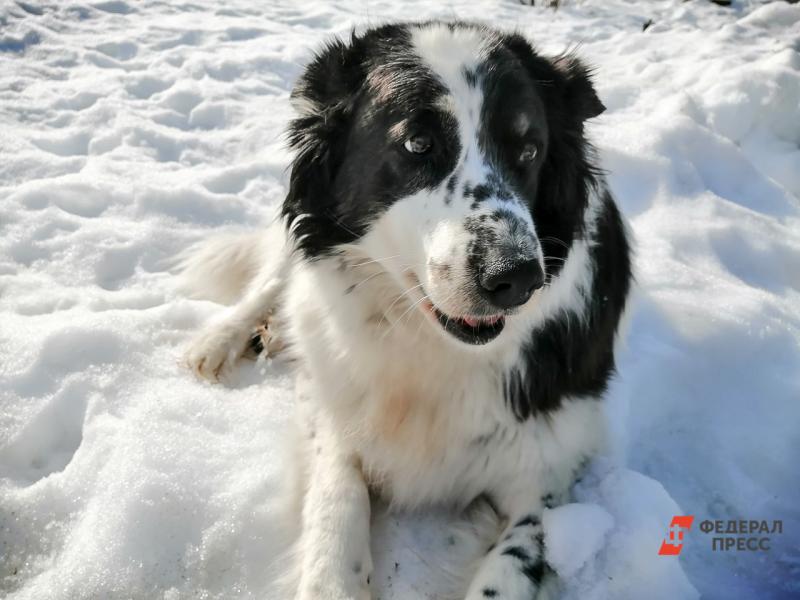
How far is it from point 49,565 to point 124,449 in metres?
0.49

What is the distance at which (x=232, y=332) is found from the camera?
3.31 m

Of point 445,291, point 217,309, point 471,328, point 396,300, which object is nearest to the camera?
point 445,291

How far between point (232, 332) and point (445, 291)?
1682 millimetres

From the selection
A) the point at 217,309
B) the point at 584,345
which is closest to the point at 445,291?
the point at 584,345

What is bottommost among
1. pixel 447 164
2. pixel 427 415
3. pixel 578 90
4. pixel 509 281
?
pixel 427 415

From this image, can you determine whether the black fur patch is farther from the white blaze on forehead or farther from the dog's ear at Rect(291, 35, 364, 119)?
the dog's ear at Rect(291, 35, 364, 119)

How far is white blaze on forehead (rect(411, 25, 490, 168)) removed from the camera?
2.19 meters

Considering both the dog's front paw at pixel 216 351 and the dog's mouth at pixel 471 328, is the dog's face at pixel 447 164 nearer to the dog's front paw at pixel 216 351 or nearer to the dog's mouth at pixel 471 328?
the dog's mouth at pixel 471 328

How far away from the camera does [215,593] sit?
7.29ft

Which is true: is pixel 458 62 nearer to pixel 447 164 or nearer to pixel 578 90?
pixel 447 164

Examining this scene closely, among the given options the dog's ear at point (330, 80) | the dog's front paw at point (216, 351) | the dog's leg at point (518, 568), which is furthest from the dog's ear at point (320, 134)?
the dog's leg at point (518, 568)

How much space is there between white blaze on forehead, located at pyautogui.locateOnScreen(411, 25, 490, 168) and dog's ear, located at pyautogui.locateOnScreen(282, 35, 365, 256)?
302 millimetres

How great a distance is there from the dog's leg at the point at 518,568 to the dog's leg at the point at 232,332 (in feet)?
5.31

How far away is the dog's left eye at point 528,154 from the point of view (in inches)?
89.4
